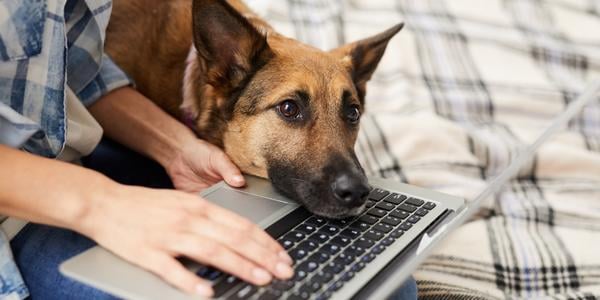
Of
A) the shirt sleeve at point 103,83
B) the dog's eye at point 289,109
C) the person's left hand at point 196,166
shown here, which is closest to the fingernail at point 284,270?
the person's left hand at point 196,166

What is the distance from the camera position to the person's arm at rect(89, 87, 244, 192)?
4.93ft

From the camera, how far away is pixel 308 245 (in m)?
1.04

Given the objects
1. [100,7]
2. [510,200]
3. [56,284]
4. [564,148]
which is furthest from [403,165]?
Result: [56,284]

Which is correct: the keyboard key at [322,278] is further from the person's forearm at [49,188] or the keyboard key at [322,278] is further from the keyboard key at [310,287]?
the person's forearm at [49,188]

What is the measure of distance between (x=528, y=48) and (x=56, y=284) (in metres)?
2.10

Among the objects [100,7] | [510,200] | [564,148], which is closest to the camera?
[100,7]

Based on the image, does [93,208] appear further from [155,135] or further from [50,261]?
[155,135]

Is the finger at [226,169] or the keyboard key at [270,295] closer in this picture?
the keyboard key at [270,295]

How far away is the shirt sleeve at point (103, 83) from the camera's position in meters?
1.53

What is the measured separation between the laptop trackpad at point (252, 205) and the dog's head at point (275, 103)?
0.30 ft

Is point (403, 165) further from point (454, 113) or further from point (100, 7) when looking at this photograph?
point (100, 7)

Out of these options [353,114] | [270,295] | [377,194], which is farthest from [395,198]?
[270,295]

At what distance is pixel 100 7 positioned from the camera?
1.33 meters

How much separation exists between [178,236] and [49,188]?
0.21 m
